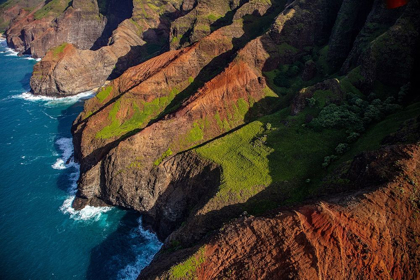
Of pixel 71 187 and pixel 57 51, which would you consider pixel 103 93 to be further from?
pixel 57 51

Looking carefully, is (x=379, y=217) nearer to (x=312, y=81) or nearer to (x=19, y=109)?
(x=312, y=81)

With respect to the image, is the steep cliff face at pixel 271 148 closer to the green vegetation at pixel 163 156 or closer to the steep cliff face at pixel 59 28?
the green vegetation at pixel 163 156

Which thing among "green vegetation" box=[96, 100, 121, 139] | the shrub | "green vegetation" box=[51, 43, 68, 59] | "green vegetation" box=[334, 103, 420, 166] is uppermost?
"green vegetation" box=[334, 103, 420, 166]

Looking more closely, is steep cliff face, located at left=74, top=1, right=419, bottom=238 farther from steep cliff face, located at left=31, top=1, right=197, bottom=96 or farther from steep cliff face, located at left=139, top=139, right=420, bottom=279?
steep cliff face, located at left=31, top=1, right=197, bottom=96

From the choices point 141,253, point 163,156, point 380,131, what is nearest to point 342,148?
point 380,131

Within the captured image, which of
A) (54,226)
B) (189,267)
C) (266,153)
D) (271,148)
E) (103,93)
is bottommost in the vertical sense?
(54,226)

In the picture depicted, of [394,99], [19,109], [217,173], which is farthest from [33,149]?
[394,99]

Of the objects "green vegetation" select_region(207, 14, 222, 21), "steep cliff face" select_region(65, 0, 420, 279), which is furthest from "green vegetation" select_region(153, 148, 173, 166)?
"green vegetation" select_region(207, 14, 222, 21)
